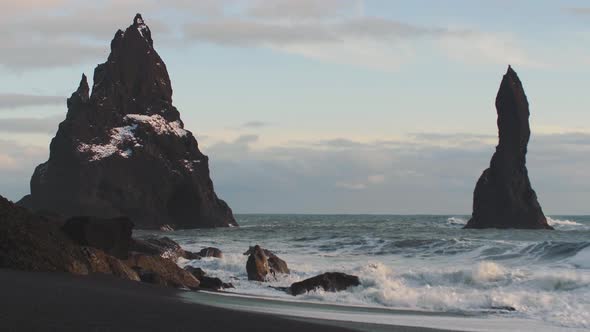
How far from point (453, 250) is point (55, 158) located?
3518 inches

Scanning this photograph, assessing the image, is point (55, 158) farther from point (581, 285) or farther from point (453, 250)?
point (581, 285)

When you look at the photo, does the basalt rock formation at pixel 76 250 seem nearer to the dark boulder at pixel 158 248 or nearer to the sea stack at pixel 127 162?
the dark boulder at pixel 158 248

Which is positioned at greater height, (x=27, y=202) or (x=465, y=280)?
(x=27, y=202)

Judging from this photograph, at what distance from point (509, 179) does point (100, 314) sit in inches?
4686

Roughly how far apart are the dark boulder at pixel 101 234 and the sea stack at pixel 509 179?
97378 millimetres

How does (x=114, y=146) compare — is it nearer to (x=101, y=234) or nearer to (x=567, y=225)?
(x=567, y=225)

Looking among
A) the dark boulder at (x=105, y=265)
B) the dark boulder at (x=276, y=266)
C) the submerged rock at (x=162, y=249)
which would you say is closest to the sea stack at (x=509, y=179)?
the submerged rock at (x=162, y=249)

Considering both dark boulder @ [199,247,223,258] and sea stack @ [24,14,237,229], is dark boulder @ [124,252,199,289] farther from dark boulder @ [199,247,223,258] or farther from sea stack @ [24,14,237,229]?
sea stack @ [24,14,237,229]

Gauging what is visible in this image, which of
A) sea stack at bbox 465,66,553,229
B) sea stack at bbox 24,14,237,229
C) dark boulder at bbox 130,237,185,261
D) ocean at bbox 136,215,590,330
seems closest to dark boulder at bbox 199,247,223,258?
dark boulder at bbox 130,237,185,261

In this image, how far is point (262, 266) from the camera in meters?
28.2

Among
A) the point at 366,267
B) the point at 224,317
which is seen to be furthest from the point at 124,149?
the point at 224,317

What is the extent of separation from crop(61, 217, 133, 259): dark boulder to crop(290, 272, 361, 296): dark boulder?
5390 millimetres

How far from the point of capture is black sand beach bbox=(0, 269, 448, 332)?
368 inches

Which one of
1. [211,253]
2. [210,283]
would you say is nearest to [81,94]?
[211,253]
